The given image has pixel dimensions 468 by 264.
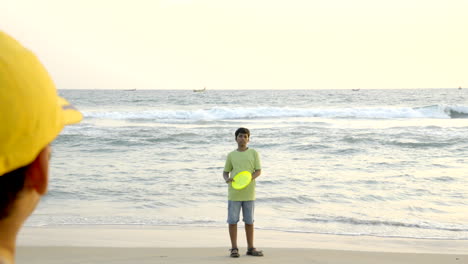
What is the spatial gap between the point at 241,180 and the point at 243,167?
0.15 metres

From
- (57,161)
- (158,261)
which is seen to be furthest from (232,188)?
(57,161)

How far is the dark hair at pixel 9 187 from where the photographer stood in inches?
31.4

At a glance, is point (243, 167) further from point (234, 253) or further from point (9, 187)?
point (9, 187)

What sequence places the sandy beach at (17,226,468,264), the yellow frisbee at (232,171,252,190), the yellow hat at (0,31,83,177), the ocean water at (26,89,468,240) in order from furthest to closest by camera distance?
the ocean water at (26,89,468,240) < the yellow frisbee at (232,171,252,190) < the sandy beach at (17,226,468,264) < the yellow hat at (0,31,83,177)

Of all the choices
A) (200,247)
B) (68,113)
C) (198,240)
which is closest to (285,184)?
(198,240)

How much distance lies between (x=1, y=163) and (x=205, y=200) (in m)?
10.1

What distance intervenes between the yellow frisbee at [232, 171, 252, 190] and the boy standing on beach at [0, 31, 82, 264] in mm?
6201

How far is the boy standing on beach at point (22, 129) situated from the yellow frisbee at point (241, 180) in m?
6.20

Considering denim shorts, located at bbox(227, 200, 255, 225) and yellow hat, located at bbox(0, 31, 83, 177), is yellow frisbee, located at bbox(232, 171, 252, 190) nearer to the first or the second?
denim shorts, located at bbox(227, 200, 255, 225)

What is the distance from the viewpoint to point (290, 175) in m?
13.4

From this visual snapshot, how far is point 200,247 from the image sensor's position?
24.3 ft

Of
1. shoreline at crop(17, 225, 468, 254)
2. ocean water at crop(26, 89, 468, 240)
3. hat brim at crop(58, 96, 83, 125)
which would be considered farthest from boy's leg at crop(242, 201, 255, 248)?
hat brim at crop(58, 96, 83, 125)

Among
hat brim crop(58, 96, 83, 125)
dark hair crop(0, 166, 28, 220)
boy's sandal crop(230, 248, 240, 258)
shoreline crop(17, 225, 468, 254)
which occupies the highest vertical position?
hat brim crop(58, 96, 83, 125)

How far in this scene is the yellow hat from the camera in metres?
0.72
